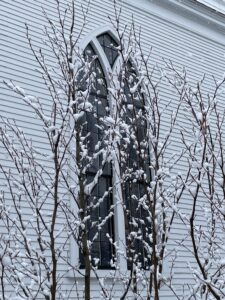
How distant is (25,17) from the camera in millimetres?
8102

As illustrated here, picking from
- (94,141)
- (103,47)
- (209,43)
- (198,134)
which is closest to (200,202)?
(94,141)

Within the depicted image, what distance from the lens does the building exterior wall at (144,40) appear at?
289 inches

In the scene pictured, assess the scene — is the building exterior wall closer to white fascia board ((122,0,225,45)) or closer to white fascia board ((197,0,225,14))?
white fascia board ((122,0,225,45))

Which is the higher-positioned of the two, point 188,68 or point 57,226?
point 188,68

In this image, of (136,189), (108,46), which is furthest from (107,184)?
(108,46)

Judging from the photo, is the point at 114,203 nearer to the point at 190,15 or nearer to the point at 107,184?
the point at 107,184

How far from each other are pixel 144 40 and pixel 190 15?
7.16 feet

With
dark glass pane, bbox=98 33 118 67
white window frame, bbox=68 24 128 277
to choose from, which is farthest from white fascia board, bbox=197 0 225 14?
white window frame, bbox=68 24 128 277

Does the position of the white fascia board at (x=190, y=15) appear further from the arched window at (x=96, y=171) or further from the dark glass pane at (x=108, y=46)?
the arched window at (x=96, y=171)

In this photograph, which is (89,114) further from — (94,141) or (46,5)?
(46,5)

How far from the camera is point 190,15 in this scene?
11734 mm

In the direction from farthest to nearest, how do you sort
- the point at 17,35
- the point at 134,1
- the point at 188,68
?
the point at 188,68
the point at 134,1
the point at 17,35

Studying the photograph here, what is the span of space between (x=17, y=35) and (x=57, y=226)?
320cm

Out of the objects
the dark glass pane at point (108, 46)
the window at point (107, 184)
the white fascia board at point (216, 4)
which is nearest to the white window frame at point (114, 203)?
the window at point (107, 184)
